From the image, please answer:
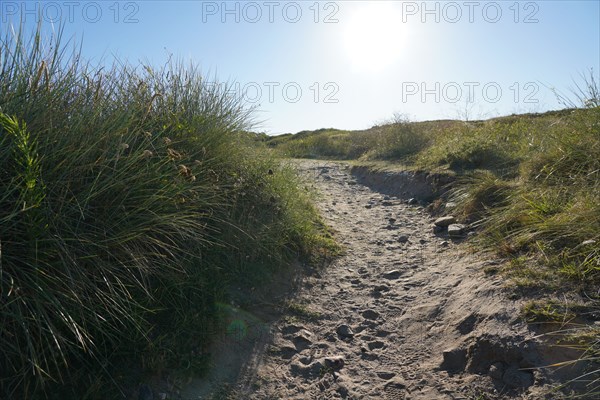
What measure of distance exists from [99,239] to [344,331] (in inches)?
86.0

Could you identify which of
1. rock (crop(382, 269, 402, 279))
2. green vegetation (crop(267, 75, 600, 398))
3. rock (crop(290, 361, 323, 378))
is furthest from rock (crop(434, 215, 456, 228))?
A: rock (crop(290, 361, 323, 378))

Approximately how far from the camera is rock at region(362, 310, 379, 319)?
451 cm

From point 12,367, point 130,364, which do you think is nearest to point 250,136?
point 130,364

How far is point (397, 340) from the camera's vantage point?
4.09 m

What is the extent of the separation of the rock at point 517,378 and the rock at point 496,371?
0.03 meters

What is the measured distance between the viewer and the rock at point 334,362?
3.75m

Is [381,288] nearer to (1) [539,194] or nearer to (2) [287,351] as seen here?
(2) [287,351]

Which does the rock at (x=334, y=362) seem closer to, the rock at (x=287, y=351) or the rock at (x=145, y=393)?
the rock at (x=287, y=351)

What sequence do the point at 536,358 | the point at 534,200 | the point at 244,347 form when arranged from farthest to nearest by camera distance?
1. the point at 534,200
2. the point at 244,347
3. the point at 536,358

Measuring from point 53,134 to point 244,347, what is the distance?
206 centimetres

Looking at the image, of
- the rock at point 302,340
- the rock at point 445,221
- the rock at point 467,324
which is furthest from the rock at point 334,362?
the rock at point 445,221

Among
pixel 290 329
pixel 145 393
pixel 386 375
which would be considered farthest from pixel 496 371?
pixel 145 393

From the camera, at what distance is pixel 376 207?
8.53 meters

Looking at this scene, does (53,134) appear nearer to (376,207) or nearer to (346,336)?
(346,336)
